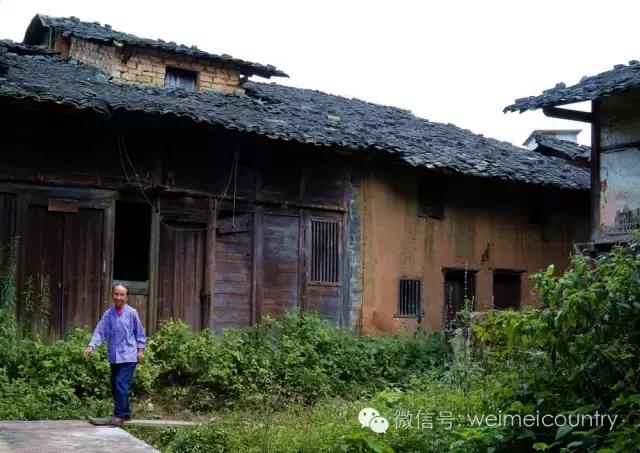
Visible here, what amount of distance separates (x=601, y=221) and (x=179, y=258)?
657cm

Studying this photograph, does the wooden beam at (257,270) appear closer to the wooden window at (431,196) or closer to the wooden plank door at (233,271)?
the wooden plank door at (233,271)

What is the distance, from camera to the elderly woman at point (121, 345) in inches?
317

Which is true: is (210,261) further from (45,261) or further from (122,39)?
(122,39)

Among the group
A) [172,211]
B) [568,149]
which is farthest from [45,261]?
[568,149]

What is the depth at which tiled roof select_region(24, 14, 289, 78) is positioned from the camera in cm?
1491

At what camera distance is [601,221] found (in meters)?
12.8

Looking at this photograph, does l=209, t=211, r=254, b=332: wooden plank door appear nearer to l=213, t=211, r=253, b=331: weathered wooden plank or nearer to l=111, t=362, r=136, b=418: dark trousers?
l=213, t=211, r=253, b=331: weathered wooden plank

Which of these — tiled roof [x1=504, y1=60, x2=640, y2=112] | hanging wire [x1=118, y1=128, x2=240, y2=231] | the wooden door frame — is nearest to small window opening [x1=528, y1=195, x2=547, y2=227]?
tiled roof [x1=504, y1=60, x2=640, y2=112]

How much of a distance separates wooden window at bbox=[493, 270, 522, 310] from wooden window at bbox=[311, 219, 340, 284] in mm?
4165

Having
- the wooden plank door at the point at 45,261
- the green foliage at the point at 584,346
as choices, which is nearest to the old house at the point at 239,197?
the wooden plank door at the point at 45,261

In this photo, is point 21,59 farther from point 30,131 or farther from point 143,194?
point 143,194

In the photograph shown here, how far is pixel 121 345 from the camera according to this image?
810cm

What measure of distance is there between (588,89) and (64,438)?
922 cm

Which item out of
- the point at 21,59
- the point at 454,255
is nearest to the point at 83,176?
the point at 21,59
